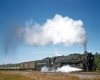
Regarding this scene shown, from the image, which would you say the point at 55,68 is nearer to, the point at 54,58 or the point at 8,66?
the point at 54,58

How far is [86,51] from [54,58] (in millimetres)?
10315

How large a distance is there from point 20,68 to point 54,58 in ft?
72.9

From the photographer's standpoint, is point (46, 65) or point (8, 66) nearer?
point (46, 65)

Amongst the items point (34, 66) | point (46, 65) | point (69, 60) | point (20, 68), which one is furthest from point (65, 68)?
point (20, 68)

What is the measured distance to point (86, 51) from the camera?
34.4 meters

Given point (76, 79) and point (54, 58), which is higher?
point (54, 58)

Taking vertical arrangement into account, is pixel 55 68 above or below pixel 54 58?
below

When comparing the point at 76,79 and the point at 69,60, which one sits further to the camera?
the point at 69,60

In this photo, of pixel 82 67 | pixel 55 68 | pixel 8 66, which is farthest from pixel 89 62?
pixel 8 66

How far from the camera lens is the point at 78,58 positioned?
3397 centimetres

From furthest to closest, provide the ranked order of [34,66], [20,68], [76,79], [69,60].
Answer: [20,68], [34,66], [69,60], [76,79]

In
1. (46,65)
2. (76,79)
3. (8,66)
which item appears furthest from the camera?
(8,66)

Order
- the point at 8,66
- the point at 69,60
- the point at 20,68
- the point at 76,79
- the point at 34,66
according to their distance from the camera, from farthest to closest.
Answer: the point at 8,66
the point at 20,68
the point at 34,66
the point at 69,60
the point at 76,79

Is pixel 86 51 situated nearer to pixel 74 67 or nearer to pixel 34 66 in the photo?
pixel 74 67
